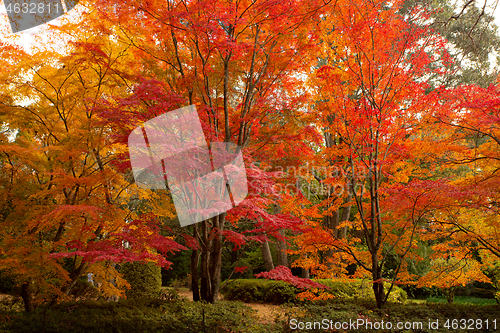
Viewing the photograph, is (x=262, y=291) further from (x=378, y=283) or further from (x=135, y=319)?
(x=135, y=319)

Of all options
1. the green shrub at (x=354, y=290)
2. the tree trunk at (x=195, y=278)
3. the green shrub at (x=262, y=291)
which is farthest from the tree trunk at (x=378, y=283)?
the green shrub at (x=262, y=291)

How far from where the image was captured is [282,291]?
1088 cm

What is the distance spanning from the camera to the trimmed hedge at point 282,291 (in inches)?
401

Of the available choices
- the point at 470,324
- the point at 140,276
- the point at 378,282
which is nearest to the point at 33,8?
the point at 140,276

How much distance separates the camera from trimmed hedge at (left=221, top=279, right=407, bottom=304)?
1018 centimetres

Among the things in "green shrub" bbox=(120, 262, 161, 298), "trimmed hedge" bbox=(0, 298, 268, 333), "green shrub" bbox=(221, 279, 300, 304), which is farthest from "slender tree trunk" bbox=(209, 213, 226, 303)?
"green shrub" bbox=(120, 262, 161, 298)

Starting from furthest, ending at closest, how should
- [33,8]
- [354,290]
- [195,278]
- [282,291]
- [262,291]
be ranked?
1. [262,291]
2. [282,291]
3. [354,290]
4. [195,278]
5. [33,8]

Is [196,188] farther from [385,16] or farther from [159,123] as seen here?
[385,16]

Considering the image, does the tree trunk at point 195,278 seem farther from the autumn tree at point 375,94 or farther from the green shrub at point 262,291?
the green shrub at point 262,291

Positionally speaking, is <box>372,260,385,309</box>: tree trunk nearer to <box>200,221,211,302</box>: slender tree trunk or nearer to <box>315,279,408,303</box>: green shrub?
<box>200,221,211,302</box>: slender tree trunk

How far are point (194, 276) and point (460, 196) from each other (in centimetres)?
520

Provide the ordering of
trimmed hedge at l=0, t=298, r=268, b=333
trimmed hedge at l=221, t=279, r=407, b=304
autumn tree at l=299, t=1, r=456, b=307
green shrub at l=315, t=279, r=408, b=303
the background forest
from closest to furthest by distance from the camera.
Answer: trimmed hedge at l=0, t=298, r=268, b=333
the background forest
autumn tree at l=299, t=1, r=456, b=307
green shrub at l=315, t=279, r=408, b=303
trimmed hedge at l=221, t=279, r=407, b=304

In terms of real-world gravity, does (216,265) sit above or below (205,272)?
above

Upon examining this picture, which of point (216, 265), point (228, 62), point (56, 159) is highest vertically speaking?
point (228, 62)
